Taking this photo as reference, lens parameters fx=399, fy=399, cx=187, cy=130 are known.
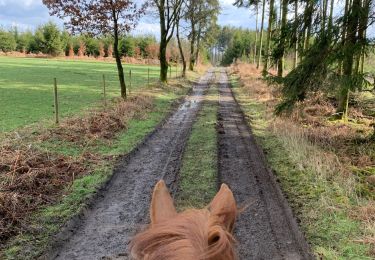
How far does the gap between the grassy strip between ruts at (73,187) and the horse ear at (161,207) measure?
3512 millimetres

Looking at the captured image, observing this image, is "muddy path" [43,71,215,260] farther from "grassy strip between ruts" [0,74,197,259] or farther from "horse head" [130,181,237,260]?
"horse head" [130,181,237,260]

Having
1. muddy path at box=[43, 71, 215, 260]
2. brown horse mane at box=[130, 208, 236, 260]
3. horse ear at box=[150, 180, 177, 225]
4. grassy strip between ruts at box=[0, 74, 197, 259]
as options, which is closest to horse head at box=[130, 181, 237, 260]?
brown horse mane at box=[130, 208, 236, 260]

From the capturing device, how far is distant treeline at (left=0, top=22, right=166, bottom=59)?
2685 inches

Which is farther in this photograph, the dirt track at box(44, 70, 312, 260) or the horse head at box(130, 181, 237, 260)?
the dirt track at box(44, 70, 312, 260)

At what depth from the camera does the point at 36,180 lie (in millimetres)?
6578

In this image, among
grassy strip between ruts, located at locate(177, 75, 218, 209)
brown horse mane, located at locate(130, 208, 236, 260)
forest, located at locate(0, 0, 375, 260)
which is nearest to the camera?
brown horse mane, located at locate(130, 208, 236, 260)

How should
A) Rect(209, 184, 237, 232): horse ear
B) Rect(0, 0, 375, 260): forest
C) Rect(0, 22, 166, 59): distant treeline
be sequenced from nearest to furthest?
1. Rect(209, 184, 237, 232): horse ear
2. Rect(0, 0, 375, 260): forest
3. Rect(0, 22, 166, 59): distant treeline

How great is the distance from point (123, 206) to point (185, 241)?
512 centimetres

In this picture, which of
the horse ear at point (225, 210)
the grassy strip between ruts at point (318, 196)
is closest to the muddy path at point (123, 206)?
the horse ear at point (225, 210)

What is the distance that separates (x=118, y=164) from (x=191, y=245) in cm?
715

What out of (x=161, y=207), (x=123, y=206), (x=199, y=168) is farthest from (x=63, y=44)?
(x=161, y=207)

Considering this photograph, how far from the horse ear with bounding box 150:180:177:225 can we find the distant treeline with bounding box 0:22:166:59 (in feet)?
222

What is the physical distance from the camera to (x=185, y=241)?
3.80ft

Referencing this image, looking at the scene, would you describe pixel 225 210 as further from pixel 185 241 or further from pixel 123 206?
pixel 123 206
